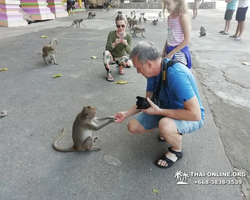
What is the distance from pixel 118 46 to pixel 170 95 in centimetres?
229

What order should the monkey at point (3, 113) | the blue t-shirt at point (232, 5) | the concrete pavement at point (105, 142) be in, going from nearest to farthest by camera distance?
the concrete pavement at point (105, 142)
the monkey at point (3, 113)
the blue t-shirt at point (232, 5)

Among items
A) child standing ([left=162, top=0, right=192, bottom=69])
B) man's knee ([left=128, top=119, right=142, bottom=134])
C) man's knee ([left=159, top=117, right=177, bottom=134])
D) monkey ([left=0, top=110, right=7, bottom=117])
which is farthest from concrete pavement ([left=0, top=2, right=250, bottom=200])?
child standing ([left=162, top=0, right=192, bottom=69])

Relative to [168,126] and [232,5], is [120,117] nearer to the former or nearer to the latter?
[168,126]

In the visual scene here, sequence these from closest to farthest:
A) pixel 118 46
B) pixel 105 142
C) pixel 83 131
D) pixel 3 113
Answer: pixel 83 131, pixel 105 142, pixel 3 113, pixel 118 46

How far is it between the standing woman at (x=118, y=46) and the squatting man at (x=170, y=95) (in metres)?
1.85

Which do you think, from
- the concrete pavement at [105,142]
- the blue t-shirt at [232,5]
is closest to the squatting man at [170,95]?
the concrete pavement at [105,142]

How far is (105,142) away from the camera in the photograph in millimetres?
2332

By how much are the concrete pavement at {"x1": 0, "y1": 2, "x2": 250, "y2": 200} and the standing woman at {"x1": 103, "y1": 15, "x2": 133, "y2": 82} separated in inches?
10.6

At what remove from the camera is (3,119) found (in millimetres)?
2744

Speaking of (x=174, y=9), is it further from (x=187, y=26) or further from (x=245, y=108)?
(x=245, y=108)

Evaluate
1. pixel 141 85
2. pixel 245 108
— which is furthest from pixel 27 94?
pixel 245 108

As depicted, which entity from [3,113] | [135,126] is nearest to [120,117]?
Answer: [135,126]

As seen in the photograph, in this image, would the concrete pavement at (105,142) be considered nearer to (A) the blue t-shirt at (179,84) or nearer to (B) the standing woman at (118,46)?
(B) the standing woman at (118,46)

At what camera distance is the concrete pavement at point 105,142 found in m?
1.76
